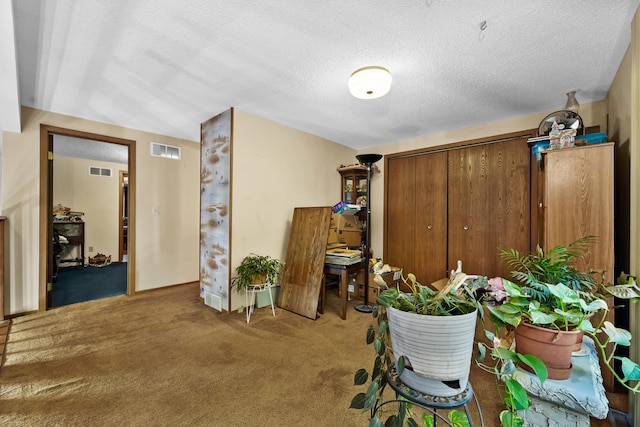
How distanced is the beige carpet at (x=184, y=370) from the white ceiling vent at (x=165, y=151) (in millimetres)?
2140

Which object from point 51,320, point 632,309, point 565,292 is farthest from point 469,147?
point 51,320

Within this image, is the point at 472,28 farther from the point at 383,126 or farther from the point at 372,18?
the point at 383,126

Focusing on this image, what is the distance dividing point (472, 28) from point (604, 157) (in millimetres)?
1308

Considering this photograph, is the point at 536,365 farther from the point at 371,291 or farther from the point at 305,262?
the point at 371,291

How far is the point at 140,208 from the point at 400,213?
3.72 m

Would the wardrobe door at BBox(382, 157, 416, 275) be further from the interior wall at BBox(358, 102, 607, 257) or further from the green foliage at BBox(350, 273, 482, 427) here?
the green foliage at BBox(350, 273, 482, 427)

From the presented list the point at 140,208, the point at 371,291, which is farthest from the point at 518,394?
the point at 140,208

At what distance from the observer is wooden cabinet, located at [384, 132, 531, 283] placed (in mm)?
2990

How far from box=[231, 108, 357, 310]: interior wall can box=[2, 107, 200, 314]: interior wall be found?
1.58 metres

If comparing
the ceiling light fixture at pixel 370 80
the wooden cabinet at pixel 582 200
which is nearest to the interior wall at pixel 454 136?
the wooden cabinet at pixel 582 200

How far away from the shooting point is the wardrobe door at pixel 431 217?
3.50 m

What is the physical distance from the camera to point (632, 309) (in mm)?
1353

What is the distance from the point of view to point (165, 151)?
3.78 meters

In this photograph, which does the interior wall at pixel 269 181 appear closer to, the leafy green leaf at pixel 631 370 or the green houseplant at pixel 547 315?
the green houseplant at pixel 547 315
